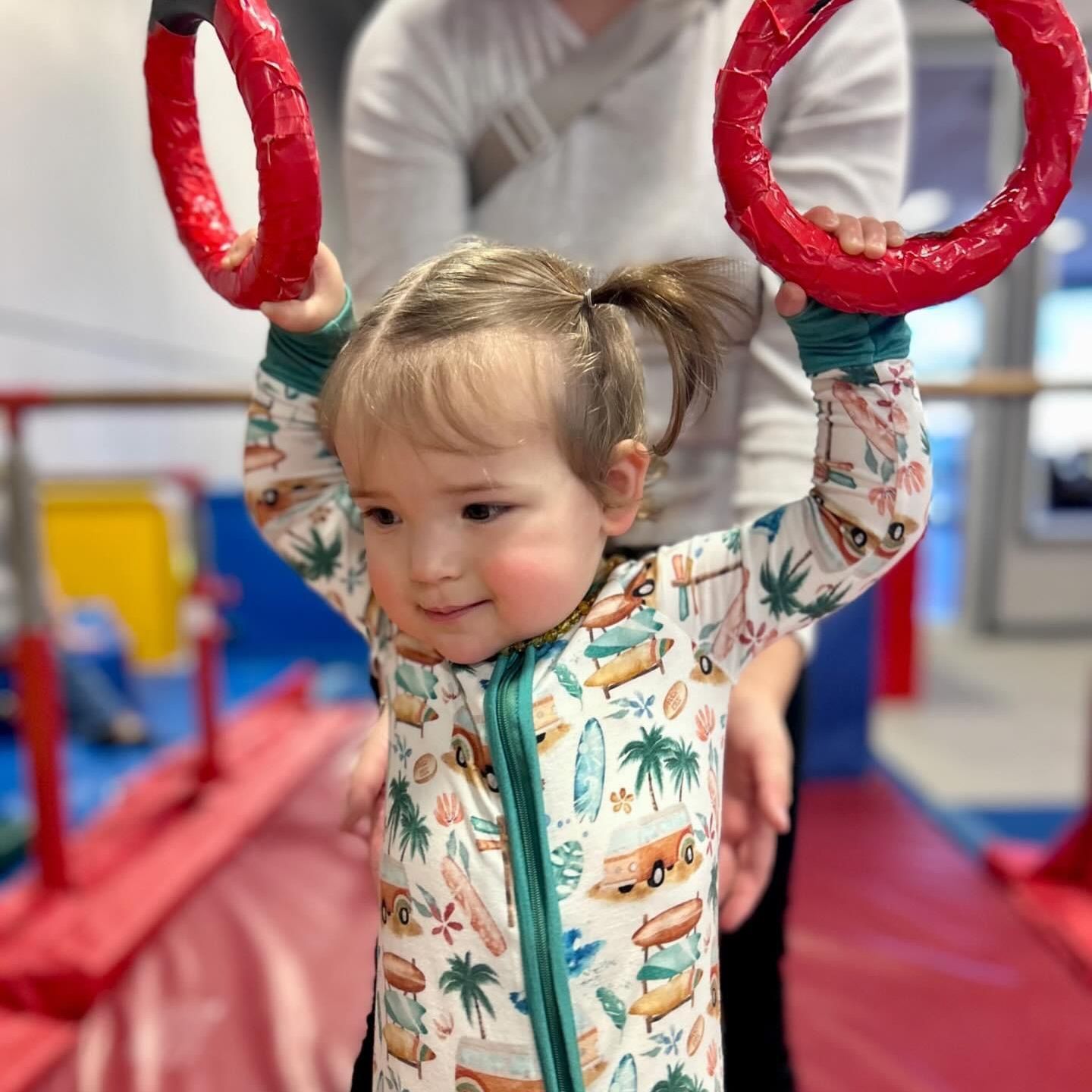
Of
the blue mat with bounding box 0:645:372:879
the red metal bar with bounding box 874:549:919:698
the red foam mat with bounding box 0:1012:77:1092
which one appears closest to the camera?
the red foam mat with bounding box 0:1012:77:1092

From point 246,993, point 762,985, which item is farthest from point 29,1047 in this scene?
point 762,985

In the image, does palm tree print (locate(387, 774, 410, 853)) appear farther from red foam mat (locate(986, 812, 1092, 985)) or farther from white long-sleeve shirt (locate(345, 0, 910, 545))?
red foam mat (locate(986, 812, 1092, 985))

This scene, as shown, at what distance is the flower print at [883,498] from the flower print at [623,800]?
0.18m

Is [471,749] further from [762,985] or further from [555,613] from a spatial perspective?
[762,985]

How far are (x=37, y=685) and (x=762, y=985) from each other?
44.2 inches

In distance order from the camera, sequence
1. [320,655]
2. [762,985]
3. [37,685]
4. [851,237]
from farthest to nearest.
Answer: [320,655] → [37,685] → [762,985] → [851,237]

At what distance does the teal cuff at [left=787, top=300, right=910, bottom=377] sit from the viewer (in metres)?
0.45

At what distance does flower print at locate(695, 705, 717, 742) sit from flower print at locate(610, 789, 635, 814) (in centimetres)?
5

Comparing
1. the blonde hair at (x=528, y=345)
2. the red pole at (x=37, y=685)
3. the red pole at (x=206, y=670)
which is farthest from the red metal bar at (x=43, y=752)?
the blonde hair at (x=528, y=345)

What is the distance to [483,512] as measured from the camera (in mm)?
473

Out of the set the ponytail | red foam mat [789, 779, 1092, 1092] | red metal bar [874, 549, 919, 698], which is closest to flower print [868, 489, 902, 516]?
the ponytail

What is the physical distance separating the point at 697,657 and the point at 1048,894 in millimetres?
1312

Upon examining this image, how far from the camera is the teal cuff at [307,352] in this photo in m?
0.52

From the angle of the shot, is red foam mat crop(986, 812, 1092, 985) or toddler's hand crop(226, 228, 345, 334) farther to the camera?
red foam mat crop(986, 812, 1092, 985)
